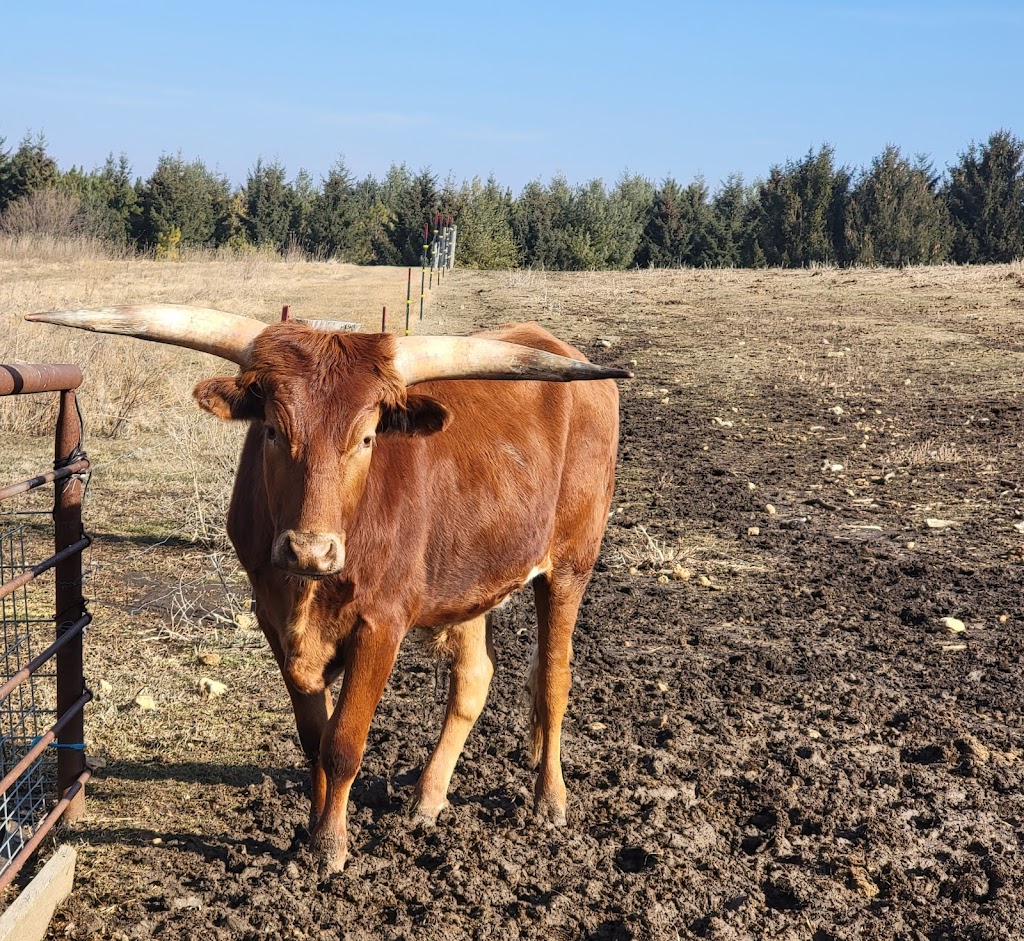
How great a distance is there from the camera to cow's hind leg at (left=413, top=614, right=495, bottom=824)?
4.43 meters

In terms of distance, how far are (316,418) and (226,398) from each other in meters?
0.31

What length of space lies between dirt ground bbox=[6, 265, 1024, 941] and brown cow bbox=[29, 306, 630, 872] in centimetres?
32

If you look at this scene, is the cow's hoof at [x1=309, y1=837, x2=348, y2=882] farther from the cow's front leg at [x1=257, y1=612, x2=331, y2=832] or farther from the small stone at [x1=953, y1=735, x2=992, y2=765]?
the small stone at [x1=953, y1=735, x2=992, y2=765]

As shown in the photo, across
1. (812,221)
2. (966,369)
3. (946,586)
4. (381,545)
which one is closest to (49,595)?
(381,545)

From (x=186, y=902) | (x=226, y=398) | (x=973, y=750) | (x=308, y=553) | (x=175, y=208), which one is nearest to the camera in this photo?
(x=308, y=553)

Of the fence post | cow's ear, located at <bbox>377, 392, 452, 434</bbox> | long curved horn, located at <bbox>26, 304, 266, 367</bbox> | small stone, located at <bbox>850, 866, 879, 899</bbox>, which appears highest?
long curved horn, located at <bbox>26, 304, 266, 367</bbox>

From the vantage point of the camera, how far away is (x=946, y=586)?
746cm

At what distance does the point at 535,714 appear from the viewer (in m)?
4.78

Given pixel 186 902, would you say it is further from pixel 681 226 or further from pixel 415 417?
pixel 681 226

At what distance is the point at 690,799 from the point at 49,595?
4.28m

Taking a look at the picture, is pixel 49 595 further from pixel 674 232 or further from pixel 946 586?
pixel 674 232

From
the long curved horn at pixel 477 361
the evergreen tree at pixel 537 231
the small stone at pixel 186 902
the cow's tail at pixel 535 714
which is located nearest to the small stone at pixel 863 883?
the cow's tail at pixel 535 714

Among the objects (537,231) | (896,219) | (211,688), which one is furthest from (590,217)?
(211,688)

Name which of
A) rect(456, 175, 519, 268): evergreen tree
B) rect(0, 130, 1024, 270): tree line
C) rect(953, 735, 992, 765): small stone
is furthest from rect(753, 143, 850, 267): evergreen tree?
rect(953, 735, 992, 765): small stone
